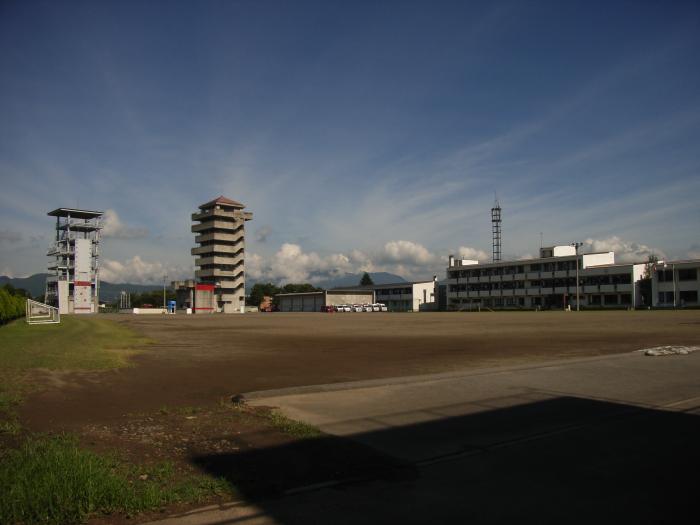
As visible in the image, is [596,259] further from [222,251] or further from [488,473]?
[488,473]

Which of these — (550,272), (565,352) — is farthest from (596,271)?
(565,352)

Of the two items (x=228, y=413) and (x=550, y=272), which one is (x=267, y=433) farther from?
(x=550, y=272)

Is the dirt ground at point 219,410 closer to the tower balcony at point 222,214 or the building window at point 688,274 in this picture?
the building window at point 688,274

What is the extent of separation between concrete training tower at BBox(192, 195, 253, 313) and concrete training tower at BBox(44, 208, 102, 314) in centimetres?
2567

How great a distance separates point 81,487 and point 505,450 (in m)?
4.88

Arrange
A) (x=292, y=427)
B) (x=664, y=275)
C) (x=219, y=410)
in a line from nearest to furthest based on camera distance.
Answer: (x=292, y=427) < (x=219, y=410) < (x=664, y=275)

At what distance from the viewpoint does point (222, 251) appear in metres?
130

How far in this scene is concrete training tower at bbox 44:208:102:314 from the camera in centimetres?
10131

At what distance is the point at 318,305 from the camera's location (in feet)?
504

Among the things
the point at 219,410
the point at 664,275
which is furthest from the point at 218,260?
the point at 219,410

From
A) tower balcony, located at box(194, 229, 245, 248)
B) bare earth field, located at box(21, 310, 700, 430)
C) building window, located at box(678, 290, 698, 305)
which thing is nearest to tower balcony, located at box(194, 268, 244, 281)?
tower balcony, located at box(194, 229, 245, 248)

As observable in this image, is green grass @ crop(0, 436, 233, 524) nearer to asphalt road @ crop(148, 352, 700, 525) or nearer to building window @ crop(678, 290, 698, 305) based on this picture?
asphalt road @ crop(148, 352, 700, 525)

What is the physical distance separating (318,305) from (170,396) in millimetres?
142907

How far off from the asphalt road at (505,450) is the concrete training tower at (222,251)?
4713 inches
